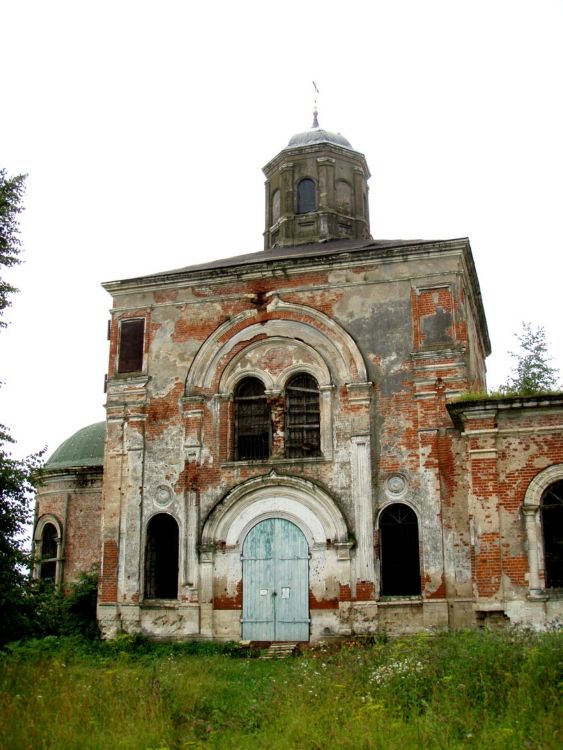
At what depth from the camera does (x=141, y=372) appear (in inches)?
715

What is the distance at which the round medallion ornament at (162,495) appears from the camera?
17.2 meters

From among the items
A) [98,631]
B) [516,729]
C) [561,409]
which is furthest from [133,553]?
[516,729]

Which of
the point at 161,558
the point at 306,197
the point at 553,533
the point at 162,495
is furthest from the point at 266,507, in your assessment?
the point at 306,197

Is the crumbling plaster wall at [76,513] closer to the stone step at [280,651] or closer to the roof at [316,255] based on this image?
the roof at [316,255]

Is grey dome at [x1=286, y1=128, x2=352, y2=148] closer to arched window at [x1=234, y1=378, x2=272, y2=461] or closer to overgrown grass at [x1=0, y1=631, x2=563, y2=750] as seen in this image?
arched window at [x1=234, y1=378, x2=272, y2=461]

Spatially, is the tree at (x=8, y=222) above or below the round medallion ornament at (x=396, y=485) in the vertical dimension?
above

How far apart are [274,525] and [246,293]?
4.96 meters

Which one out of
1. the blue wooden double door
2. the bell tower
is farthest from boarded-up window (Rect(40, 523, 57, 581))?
the bell tower

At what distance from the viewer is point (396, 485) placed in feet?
52.1

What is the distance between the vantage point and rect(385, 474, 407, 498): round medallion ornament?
1580 centimetres

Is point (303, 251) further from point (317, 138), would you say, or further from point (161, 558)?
point (161, 558)

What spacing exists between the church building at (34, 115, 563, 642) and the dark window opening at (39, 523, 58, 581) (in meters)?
4.77

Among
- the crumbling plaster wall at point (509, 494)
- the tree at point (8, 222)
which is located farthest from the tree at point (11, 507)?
the crumbling plaster wall at point (509, 494)

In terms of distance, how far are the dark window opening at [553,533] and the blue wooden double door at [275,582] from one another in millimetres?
4625
